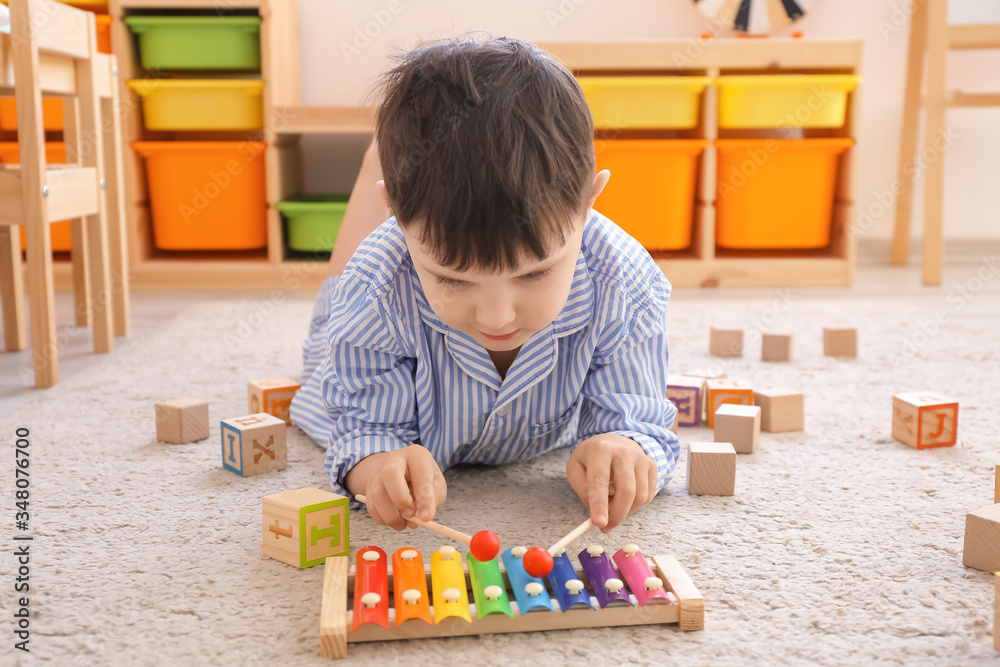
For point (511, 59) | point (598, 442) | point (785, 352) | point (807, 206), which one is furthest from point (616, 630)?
point (807, 206)

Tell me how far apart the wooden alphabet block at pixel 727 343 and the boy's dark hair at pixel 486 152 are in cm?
79

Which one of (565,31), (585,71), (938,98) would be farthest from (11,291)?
(938,98)

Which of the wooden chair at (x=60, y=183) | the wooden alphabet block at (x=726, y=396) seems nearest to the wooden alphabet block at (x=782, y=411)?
the wooden alphabet block at (x=726, y=396)

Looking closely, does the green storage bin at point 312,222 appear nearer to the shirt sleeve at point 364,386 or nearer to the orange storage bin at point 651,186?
the orange storage bin at point 651,186

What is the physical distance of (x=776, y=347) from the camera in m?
1.33

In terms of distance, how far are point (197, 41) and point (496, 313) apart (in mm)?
1632

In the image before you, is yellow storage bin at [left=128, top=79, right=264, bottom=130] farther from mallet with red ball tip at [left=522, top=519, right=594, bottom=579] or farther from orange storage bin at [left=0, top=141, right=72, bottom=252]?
mallet with red ball tip at [left=522, top=519, right=594, bottom=579]

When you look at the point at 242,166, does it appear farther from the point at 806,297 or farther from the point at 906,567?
the point at 906,567

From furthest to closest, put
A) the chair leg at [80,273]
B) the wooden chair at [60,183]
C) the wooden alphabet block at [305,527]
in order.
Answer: the chair leg at [80,273] < the wooden chair at [60,183] < the wooden alphabet block at [305,527]

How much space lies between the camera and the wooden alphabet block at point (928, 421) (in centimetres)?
90

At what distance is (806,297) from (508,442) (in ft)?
4.14

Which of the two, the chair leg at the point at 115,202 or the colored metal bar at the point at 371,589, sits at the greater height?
the chair leg at the point at 115,202

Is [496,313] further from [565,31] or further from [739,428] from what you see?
[565,31]

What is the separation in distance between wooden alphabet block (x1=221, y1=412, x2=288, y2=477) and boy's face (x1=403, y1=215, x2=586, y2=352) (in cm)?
30
